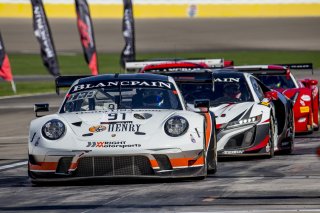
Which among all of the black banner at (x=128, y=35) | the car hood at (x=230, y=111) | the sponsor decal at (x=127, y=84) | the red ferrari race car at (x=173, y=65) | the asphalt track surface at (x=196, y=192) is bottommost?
the asphalt track surface at (x=196, y=192)

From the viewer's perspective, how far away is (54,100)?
32.2 metres

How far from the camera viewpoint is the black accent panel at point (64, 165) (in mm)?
11164

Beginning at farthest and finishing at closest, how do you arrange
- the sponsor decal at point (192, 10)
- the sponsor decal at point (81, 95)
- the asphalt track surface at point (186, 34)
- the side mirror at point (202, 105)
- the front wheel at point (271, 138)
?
1. the sponsor decal at point (192, 10)
2. the asphalt track surface at point (186, 34)
3. the front wheel at point (271, 138)
4. the sponsor decal at point (81, 95)
5. the side mirror at point (202, 105)

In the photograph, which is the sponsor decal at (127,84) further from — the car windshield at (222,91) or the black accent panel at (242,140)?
the car windshield at (222,91)

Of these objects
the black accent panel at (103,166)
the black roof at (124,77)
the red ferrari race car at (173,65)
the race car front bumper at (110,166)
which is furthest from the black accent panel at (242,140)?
the red ferrari race car at (173,65)

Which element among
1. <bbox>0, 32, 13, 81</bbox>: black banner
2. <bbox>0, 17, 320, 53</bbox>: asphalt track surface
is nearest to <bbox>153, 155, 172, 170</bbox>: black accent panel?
<bbox>0, 32, 13, 81</bbox>: black banner

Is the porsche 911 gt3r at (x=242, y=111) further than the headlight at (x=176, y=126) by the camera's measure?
Yes

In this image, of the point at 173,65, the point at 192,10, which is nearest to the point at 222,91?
the point at 173,65

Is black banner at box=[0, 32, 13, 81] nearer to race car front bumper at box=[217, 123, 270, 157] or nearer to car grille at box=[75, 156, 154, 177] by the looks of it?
race car front bumper at box=[217, 123, 270, 157]

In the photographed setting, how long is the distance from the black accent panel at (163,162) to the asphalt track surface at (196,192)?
0.62 ft

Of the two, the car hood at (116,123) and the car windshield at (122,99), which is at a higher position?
the car windshield at (122,99)

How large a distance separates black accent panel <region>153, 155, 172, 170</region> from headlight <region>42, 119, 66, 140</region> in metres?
1.01

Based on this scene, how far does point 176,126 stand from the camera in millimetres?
11398

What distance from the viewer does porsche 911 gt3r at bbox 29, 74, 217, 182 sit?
11125 mm
